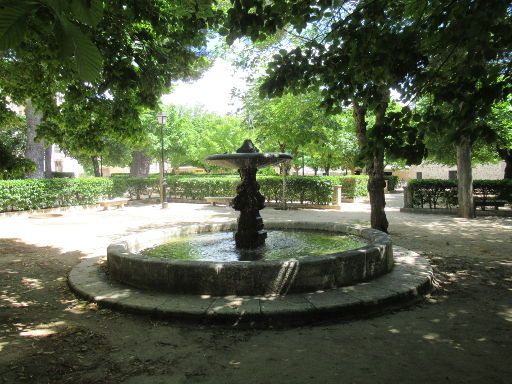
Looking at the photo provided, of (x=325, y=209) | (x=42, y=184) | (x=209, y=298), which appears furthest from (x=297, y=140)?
(x=209, y=298)

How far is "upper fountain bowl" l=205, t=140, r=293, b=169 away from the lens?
22.4ft

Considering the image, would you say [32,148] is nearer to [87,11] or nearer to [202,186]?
[202,186]

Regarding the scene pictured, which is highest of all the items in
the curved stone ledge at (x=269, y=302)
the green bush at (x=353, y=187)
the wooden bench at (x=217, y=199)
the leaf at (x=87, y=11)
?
the leaf at (x=87, y=11)

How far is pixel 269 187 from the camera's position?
2091cm

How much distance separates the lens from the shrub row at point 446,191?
15688 millimetres

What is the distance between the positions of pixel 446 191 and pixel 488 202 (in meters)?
1.63

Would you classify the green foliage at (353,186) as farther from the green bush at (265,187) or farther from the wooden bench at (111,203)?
the wooden bench at (111,203)

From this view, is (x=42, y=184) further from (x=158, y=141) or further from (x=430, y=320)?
(x=430, y=320)

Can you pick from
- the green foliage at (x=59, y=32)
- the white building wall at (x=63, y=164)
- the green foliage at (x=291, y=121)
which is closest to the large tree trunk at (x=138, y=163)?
the green foliage at (x=291, y=121)

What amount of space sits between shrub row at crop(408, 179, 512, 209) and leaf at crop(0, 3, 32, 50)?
58.0 ft

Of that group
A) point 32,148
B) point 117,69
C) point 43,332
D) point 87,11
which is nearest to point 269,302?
point 43,332

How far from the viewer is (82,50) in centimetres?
93

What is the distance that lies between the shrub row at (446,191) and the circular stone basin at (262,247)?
9.65m

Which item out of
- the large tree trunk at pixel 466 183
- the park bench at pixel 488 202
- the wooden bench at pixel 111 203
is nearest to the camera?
Result: the large tree trunk at pixel 466 183
